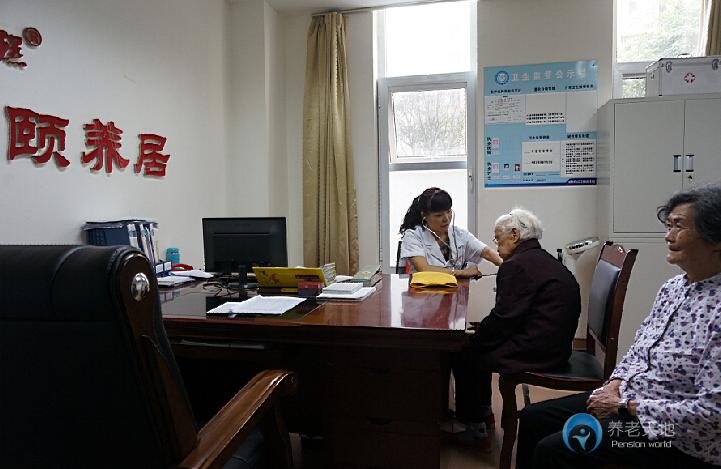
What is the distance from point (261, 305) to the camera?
6.19 ft

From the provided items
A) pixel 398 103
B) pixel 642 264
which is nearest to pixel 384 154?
pixel 398 103

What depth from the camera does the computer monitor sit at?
2391 millimetres

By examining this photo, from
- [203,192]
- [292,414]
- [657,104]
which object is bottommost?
[292,414]

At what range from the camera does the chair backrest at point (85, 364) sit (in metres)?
0.77

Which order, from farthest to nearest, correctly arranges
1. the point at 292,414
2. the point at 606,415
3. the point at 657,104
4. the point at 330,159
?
the point at 330,159, the point at 657,104, the point at 292,414, the point at 606,415

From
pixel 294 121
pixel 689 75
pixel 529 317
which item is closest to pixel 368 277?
pixel 529 317

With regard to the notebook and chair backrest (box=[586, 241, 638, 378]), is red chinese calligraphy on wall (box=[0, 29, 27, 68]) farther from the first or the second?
chair backrest (box=[586, 241, 638, 378])

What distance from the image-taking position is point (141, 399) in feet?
2.65

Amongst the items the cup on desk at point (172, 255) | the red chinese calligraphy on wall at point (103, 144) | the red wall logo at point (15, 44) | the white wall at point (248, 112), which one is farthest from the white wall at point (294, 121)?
the red wall logo at point (15, 44)

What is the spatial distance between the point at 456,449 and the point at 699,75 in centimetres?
288

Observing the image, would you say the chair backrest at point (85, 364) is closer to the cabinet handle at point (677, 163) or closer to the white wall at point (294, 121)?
the white wall at point (294, 121)

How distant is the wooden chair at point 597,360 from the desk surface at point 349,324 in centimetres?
39

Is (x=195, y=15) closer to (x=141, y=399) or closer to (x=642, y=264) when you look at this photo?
(x=141, y=399)

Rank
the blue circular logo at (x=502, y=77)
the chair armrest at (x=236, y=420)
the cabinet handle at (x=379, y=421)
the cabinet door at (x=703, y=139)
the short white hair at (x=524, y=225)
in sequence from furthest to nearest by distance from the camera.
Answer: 1. the blue circular logo at (x=502, y=77)
2. the cabinet door at (x=703, y=139)
3. the short white hair at (x=524, y=225)
4. the cabinet handle at (x=379, y=421)
5. the chair armrest at (x=236, y=420)
